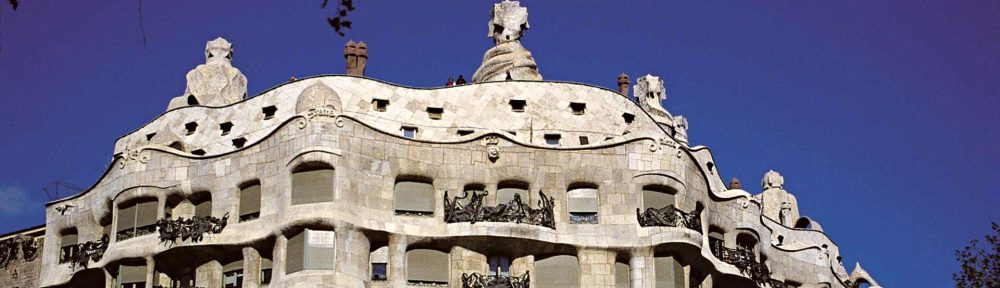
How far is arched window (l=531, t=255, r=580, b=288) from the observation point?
53.6 metres

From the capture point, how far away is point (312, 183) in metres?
52.0

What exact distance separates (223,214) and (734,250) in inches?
771

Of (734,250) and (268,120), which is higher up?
(268,120)

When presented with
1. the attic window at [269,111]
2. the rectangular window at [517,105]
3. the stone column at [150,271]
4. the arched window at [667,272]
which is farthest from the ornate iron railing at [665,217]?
the stone column at [150,271]

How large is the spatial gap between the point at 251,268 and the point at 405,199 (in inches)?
228

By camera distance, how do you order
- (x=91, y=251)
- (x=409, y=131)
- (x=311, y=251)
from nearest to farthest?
(x=311, y=251)
(x=91, y=251)
(x=409, y=131)

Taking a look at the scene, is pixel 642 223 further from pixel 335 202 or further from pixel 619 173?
pixel 335 202

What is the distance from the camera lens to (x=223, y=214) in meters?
54.2

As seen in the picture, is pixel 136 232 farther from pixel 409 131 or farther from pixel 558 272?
pixel 558 272

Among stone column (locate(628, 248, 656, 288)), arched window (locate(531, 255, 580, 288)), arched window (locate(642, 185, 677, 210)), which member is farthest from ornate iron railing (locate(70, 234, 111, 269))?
arched window (locate(642, 185, 677, 210))

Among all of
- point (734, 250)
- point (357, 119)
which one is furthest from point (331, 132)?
point (734, 250)

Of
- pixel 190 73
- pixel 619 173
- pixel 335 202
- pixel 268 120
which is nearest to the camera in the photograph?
pixel 335 202

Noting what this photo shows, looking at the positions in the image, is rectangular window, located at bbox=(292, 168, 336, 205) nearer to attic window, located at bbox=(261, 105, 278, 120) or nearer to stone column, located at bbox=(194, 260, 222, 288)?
stone column, located at bbox=(194, 260, 222, 288)

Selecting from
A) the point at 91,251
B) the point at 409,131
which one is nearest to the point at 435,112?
the point at 409,131
